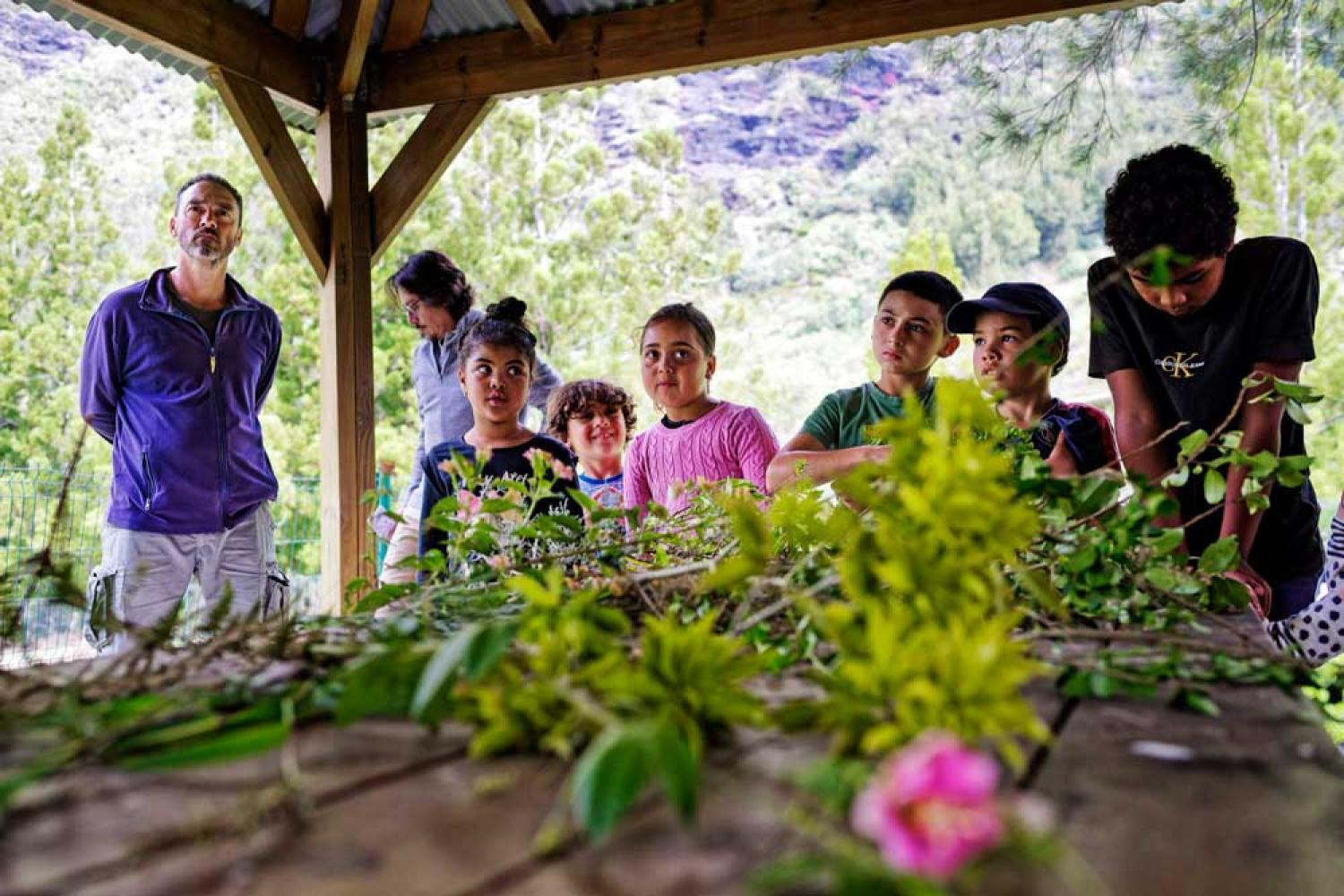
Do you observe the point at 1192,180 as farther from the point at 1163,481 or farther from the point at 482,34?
the point at 482,34

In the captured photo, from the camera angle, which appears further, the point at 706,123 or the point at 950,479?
the point at 706,123

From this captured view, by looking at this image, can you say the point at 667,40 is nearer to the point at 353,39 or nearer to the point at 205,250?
the point at 353,39

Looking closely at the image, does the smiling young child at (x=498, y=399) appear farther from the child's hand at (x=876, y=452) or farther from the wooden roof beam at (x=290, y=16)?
the wooden roof beam at (x=290, y=16)

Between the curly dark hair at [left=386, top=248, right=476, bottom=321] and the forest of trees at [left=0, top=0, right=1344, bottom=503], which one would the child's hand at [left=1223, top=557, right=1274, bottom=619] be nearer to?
the forest of trees at [left=0, top=0, right=1344, bottom=503]

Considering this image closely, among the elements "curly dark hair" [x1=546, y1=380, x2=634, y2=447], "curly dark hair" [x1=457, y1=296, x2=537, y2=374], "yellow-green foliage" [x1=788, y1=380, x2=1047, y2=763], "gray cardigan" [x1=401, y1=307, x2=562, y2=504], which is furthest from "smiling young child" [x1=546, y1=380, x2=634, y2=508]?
"yellow-green foliage" [x1=788, y1=380, x2=1047, y2=763]

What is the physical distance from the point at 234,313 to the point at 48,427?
13979 mm

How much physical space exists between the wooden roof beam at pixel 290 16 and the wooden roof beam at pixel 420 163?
0.55m

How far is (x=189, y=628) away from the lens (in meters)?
1.09

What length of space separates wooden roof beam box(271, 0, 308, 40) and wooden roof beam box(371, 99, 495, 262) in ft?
1.81

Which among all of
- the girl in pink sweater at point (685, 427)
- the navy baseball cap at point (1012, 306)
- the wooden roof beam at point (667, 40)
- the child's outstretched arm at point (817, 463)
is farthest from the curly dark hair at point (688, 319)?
the wooden roof beam at point (667, 40)

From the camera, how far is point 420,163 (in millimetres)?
4734

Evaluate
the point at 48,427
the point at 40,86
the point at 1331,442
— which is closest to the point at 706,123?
the point at 40,86

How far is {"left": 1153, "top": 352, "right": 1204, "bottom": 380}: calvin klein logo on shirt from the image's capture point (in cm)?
212

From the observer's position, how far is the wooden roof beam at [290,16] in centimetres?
432
